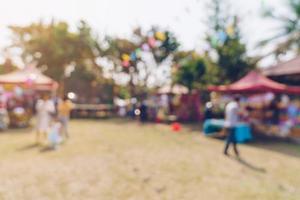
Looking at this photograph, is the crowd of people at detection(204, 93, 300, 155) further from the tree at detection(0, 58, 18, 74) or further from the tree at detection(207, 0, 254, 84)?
the tree at detection(0, 58, 18, 74)

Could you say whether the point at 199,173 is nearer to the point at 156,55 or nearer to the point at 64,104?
the point at 64,104

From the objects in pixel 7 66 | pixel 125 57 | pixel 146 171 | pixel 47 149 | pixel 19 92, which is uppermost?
pixel 7 66

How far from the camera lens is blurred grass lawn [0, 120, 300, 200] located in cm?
600

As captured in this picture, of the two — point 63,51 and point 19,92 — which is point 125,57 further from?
point 19,92

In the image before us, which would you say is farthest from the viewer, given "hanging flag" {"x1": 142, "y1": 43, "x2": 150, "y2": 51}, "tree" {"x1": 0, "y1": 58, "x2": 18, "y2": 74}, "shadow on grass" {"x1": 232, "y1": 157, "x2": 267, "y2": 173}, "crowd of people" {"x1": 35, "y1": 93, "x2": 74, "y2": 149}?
"tree" {"x1": 0, "y1": 58, "x2": 18, "y2": 74}

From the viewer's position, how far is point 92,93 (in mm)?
30312

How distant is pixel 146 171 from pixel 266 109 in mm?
8282

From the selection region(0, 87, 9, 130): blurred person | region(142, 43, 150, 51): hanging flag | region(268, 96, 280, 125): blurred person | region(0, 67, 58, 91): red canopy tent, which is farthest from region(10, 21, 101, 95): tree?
region(268, 96, 280, 125): blurred person

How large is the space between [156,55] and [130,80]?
308 centimetres

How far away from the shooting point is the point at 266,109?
46.7 ft

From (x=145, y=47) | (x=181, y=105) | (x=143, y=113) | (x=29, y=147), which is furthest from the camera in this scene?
(x=145, y=47)

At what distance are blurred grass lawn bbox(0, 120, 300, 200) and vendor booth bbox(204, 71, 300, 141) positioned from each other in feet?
4.87

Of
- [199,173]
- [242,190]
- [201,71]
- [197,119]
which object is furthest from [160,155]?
[201,71]

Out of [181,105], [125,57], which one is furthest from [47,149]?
[125,57]
